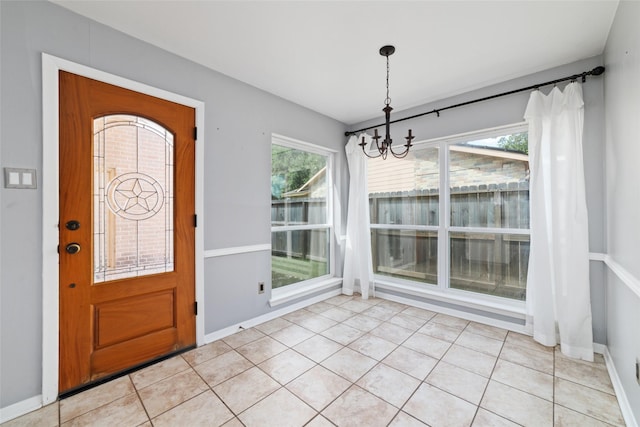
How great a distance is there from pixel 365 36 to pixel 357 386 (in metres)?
2.66

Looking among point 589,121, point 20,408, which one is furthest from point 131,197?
point 589,121

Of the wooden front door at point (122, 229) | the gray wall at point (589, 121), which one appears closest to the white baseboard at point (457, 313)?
the gray wall at point (589, 121)

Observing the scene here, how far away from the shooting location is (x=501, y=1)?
1.77 meters

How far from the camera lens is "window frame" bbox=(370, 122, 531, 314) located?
288cm

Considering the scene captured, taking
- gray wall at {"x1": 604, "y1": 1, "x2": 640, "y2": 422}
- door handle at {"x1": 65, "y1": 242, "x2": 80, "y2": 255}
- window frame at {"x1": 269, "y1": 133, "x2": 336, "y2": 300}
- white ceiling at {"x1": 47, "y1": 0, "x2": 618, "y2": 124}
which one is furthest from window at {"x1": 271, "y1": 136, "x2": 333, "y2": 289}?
gray wall at {"x1": 604, "y1": 1, "x2": 640, "y2": 422}

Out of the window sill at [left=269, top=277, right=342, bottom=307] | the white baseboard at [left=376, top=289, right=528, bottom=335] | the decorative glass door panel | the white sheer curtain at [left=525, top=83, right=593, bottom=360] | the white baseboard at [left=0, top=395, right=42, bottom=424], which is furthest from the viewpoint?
the window sill at [left=269, top=277, right=342, bottom=307]

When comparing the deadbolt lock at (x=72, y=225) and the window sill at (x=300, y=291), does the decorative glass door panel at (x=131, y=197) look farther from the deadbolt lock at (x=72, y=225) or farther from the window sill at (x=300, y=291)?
the window sill at (x=300, y=291)

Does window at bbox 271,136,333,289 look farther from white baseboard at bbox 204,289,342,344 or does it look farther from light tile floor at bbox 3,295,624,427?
light tile floor at bbox 3,295,624,427

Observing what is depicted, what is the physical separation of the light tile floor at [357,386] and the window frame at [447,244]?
0.36 meters

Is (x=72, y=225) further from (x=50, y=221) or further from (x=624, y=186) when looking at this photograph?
(x=624, y=186)

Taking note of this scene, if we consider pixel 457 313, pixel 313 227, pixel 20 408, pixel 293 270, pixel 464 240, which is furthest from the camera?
pixel 313 227

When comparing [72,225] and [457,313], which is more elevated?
[72,225]

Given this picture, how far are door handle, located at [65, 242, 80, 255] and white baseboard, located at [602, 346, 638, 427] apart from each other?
3548mm

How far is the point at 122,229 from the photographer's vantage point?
2.07m
